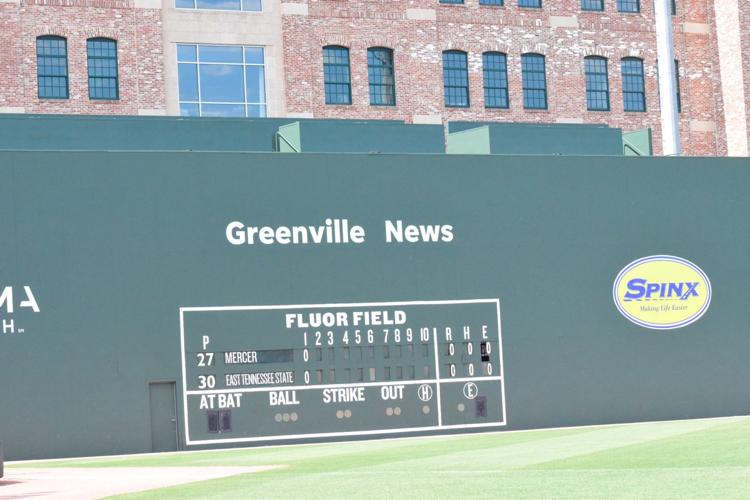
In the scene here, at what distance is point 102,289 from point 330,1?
18.1 meters

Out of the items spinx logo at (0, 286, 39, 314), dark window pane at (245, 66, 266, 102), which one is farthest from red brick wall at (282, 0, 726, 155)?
spinx logo at (0, 286, 39, 314)

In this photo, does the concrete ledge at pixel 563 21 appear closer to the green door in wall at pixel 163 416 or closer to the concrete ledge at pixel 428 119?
the concrete ledge at pixel 428 119

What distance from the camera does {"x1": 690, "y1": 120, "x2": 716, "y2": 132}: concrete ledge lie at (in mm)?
45844

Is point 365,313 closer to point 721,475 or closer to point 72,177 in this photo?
point 72,177

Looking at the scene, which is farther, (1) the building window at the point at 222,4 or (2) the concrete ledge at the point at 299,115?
(2) the concrete ledge at the point at 299,115

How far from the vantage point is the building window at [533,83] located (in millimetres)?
42844

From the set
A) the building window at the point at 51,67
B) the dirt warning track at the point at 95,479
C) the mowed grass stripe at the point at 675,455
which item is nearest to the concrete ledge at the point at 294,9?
the building window at the point at 51,67

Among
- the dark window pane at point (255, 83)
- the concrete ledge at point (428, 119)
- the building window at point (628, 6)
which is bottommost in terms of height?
the concrete ledge at point (428, 119)

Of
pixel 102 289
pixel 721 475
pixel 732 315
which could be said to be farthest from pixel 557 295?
pixel 721 475

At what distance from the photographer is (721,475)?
13.9 metres

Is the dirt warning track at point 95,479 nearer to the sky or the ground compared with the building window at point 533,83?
nearer to the ground

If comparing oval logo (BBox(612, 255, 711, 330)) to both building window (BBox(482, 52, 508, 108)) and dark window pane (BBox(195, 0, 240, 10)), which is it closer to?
building window (BBox(482, 52, 508, 108))

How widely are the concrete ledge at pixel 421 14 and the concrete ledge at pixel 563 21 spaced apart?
13.7 feet

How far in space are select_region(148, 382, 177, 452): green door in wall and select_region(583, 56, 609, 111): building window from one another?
22.5 m
